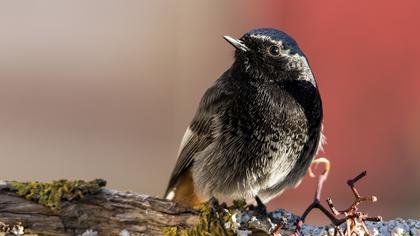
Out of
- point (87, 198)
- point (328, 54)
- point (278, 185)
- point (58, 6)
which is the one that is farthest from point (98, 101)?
point (87, 198)

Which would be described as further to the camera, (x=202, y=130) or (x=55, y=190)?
(x=202, y=130)

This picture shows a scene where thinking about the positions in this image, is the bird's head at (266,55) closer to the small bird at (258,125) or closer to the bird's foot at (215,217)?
the small bird at (258,125)

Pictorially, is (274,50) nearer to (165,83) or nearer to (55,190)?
(55,190)

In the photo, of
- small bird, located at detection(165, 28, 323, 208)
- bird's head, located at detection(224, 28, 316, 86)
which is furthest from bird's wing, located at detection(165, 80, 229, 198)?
bird's head, located at detection(224, 28, 316, 86)

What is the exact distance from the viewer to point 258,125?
5.38m

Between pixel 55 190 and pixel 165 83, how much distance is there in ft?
25.0

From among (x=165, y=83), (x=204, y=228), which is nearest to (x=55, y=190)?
(x=204, y=228)

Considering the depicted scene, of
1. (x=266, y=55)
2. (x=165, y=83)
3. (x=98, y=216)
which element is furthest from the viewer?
(x=165, y=83)

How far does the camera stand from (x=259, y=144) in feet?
17.7

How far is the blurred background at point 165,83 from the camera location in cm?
1098

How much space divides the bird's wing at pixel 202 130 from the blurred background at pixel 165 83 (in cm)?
472

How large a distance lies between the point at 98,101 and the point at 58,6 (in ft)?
4.25

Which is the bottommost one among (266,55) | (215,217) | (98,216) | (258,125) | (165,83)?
(98,216)

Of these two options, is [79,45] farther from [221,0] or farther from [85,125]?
[221,0]
